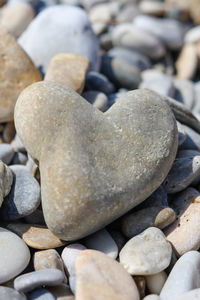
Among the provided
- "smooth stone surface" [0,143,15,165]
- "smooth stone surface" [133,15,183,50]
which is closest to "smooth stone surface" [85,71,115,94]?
"smooth stone surface" [0,143,15,165]

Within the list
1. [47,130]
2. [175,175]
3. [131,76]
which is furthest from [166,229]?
[131,76]

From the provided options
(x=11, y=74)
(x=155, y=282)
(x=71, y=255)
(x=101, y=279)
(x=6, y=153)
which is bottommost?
(x=155, y=282)

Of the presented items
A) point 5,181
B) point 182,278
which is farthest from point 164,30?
point 182,278

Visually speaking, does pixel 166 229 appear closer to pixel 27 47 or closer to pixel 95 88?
pixel 95 88

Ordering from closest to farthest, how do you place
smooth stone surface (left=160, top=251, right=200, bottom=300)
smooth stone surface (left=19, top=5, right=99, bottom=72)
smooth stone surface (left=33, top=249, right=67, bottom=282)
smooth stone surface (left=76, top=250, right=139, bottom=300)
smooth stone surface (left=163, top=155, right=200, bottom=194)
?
smooth stone surface (left=76, top=250, right=139, bottom=300), smooth stone surface (left=160, top=251, right=200, bottom=300), smooth stone surface (left=33, top=249, right=67, bottom=282), smooth stone surface (left=163, top=155, right=200, bottom=194), smooth stone surface (left=19, top=5, right=99, bottom=72)

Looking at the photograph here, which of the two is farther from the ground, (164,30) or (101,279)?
(101,279)

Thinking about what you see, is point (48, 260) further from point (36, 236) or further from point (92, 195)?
Answer: point (92, 195)

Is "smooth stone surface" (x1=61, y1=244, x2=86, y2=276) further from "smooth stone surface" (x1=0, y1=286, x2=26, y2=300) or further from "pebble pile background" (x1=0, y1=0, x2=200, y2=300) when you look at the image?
"smooth stone surface" (x1=0, y1=286, x2=26, y2=300)
